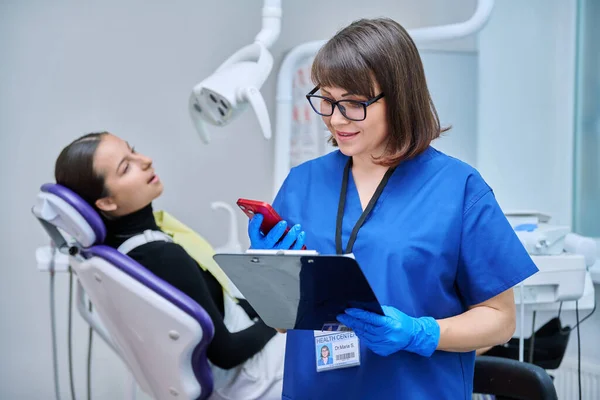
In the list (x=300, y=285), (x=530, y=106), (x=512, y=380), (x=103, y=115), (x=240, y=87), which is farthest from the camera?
(x=530, y=106)

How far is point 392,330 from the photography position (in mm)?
1091

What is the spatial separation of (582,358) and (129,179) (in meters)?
1.90

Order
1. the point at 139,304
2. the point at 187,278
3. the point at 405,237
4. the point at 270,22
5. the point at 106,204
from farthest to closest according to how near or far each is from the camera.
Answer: the point at 270,22 → the point at 106,204 → the point at 187,278 → the point at 139,304 → the point at 405,237

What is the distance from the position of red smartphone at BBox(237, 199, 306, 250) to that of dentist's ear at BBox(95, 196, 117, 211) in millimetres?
788

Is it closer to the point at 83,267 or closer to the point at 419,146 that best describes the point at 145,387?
the point at 83,267

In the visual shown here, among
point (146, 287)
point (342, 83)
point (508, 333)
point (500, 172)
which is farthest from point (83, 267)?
point (500, 172)

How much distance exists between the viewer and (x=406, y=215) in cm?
120

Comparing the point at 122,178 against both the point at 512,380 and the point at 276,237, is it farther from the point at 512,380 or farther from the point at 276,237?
the point at 512,380

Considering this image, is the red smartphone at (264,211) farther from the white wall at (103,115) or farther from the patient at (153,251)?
the white wall at (103,115)

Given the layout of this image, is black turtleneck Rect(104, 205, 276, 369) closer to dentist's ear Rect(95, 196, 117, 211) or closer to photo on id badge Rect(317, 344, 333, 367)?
dentist's ear Rect(95, 196, 117, 211)

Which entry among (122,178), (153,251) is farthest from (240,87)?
(153,251)

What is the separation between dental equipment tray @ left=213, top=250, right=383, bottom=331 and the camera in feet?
3.29

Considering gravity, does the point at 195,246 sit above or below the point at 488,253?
below

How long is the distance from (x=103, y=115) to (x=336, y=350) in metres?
1.85
